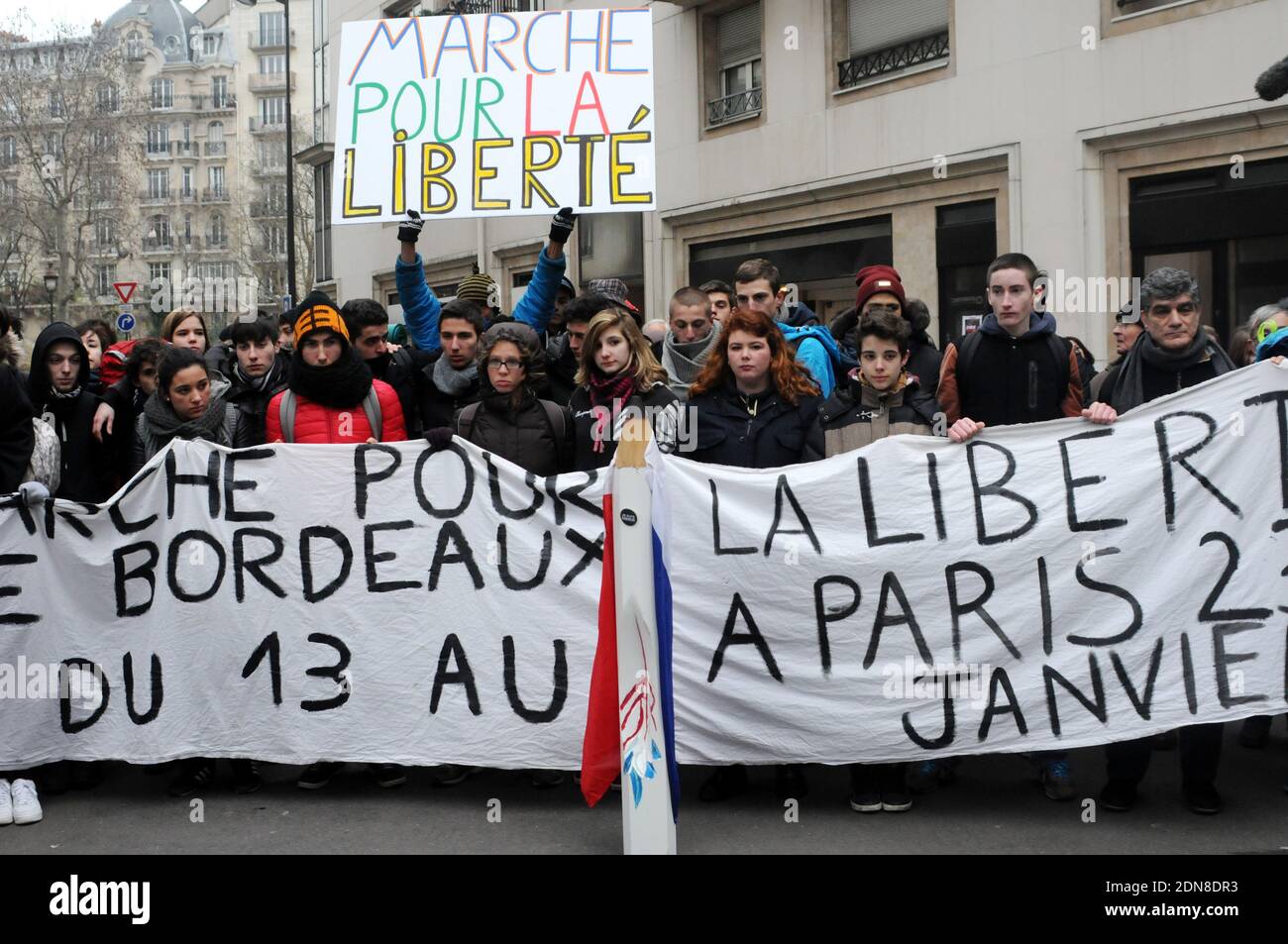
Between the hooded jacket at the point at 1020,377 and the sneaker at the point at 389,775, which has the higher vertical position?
the hooded jacket at the point at 1020,377

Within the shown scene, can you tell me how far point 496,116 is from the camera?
24.6ft

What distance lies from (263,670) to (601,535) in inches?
53.2

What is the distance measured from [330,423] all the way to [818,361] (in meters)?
2.12

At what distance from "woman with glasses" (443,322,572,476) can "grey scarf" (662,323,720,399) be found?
0.70 meters

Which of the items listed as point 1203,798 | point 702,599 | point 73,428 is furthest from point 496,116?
point 1203,798

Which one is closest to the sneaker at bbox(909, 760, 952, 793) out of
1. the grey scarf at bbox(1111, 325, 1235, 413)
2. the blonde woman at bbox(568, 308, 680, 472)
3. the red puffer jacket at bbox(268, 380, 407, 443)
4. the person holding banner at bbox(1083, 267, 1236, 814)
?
the person holding banner at bbox(1083, 267, 1236, 814)

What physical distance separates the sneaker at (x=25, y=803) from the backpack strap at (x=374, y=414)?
71.1 inches

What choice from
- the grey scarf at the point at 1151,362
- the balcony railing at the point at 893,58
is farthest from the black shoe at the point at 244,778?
the balcony railing at the point at 893,58

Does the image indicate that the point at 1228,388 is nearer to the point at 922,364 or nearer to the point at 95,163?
the point at 922,364

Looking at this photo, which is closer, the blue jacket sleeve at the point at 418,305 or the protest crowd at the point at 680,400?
the protest crowd at the point at 680,400

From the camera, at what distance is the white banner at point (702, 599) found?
16.1ft

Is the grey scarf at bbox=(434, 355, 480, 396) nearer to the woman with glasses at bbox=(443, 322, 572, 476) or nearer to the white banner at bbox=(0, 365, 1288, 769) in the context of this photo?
the woman with glasses at bbox=(443, 322, 572, 476)

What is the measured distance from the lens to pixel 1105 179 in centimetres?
1205

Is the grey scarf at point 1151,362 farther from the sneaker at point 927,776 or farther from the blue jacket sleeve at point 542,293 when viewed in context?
the blue jacket sleeve at point 542,293
